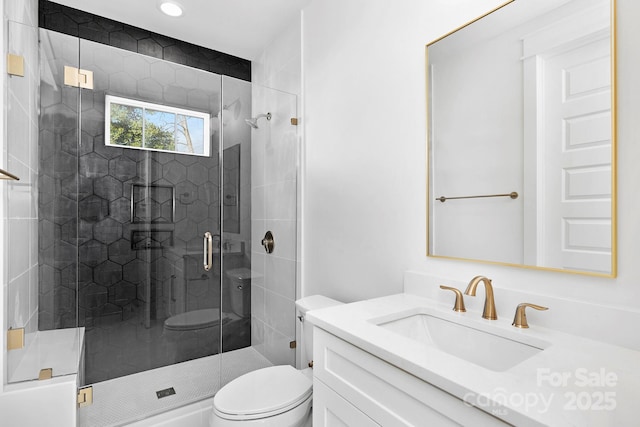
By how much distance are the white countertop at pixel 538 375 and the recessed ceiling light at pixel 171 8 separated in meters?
2.16

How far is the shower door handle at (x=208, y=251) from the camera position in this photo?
187 cm

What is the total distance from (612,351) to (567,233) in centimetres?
31

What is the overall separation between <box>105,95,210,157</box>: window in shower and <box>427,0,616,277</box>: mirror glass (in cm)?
126

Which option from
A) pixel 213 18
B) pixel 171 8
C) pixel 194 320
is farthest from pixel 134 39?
pixel 194 320

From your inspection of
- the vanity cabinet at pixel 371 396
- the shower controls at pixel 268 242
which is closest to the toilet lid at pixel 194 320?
the shower controls at pixel 268 242

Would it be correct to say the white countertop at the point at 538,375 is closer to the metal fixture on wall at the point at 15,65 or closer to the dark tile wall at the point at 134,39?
the metal fixture on wall at the point at 15,65

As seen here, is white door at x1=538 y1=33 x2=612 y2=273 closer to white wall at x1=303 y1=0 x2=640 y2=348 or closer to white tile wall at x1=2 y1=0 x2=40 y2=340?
white wall at x1=303 y1=0 x2=640 y2=348

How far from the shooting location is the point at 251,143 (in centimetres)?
202

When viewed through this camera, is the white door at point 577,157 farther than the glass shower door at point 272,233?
No

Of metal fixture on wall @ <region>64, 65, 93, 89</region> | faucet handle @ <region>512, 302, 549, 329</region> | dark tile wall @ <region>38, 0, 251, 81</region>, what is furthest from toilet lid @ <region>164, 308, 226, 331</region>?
dark tile wall @ <region>38, 0, 251, 81</region>

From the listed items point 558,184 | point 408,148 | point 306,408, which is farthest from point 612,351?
point 306,408

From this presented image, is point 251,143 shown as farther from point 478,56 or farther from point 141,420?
point 141,420

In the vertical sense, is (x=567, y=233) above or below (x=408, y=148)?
below

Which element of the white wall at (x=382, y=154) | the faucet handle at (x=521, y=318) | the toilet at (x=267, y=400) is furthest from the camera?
the toilet at (x=267, y=400)
